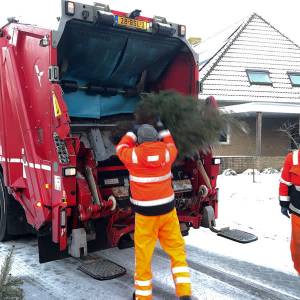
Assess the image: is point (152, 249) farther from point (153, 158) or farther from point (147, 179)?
point (153, 158)

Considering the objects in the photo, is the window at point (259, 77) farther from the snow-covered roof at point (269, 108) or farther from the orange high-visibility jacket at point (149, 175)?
the orange high-visibility jacket at point (149, 175)

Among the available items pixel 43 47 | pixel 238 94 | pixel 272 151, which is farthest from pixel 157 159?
pixel 272 151

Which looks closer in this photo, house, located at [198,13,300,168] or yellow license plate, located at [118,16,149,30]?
yellow license plate, located at [118,16,149,30]

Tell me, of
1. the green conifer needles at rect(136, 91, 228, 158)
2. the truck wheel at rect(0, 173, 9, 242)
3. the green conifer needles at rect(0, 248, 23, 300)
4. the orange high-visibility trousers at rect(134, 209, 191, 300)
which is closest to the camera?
the green conifer needles at rect(0, 248, 23, 300)

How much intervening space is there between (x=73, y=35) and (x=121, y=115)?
137 centimetres

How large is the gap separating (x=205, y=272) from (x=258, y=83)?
1344 cm

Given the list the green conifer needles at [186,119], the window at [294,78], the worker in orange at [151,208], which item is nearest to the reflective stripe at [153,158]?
the worker in orange at [151,208]

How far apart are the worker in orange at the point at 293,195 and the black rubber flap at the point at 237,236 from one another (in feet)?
2.59

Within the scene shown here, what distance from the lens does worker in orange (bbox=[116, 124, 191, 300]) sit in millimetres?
3531

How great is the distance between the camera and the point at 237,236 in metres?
4.96

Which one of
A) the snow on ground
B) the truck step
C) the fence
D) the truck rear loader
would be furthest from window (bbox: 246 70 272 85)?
the truck step

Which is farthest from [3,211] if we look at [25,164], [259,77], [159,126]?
[259,77]

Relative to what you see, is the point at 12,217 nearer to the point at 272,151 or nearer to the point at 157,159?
the point at 157,159

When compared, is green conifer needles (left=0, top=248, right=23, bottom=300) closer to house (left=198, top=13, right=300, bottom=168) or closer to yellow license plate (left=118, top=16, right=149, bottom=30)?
yellow license plate (left=118, top=16, right=149, bottom=30)
